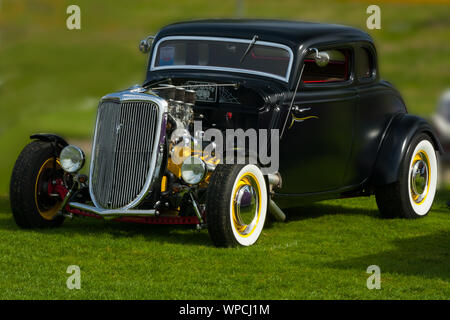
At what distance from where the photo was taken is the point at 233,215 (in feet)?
26.2

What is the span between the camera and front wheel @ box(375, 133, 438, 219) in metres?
9.70

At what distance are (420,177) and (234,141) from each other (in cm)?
256

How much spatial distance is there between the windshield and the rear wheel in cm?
163

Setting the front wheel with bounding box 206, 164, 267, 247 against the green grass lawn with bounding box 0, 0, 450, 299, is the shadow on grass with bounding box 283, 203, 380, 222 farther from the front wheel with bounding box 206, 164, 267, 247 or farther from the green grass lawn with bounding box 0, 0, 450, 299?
the front wheel with bounding box 206, 164, 267, 247

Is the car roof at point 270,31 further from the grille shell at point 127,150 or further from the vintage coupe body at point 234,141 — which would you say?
the grille shell at point 127,150

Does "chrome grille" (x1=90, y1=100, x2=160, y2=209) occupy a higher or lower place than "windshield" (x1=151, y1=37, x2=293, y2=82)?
lower

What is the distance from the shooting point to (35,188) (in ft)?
28.6

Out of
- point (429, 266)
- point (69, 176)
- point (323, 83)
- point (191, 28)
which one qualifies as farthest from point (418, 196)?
point (69, 176)

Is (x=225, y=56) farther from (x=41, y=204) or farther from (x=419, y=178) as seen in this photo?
(x=419, y=178)

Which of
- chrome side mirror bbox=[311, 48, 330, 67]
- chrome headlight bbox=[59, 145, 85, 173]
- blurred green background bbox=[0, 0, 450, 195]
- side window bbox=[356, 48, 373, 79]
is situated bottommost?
blurred green background bbox=[0, 0, 450, 195]

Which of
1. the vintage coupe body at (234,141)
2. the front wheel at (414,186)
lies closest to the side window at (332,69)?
the vintage coupe body at (234,141)

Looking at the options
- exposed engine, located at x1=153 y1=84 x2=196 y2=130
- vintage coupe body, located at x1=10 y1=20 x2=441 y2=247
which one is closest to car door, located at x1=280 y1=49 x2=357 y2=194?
vintage coupe body, located at x1=10 y1=20 x2=441 y2=247

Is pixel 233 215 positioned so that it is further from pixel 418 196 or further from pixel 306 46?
pixel 418 196

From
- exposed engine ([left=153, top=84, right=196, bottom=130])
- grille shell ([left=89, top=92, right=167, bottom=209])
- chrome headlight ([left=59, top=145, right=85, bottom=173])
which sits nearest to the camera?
grille shell ([left=89, top=92, right=167, bottom=209])
